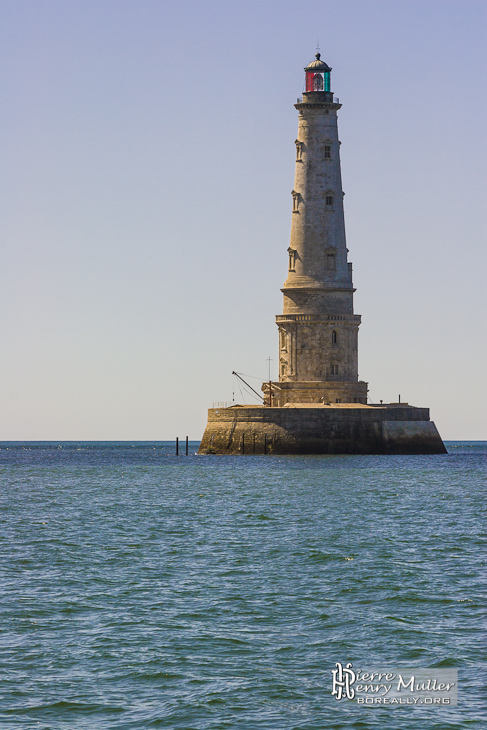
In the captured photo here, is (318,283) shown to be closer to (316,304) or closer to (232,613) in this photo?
(316,304)

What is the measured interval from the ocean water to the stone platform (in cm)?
3361

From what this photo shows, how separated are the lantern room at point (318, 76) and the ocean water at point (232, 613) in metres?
48.2

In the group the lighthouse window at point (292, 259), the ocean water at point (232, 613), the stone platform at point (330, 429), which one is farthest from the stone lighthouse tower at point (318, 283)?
the ocean water at point (232, 613)

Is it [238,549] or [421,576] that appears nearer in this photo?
[421,576]

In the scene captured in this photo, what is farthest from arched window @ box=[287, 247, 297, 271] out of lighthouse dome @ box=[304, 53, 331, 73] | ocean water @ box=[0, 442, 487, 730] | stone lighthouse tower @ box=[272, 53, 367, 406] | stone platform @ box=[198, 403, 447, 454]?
ocean water @ box=[0, 442, 487, 730]

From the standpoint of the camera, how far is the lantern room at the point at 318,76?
82.7 m

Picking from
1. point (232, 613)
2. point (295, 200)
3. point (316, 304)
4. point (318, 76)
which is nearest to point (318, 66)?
point (318, 76)

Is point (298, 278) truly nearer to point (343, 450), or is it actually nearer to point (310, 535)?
point (343, 450)

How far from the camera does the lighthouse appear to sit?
8050cm

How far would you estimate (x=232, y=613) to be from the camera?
20.5 m

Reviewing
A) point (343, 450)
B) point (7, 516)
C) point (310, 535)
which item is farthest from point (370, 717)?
point (343, 450)

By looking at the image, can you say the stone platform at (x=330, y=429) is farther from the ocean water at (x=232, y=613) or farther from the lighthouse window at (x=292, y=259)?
the ocean water at (x=232, y=613)

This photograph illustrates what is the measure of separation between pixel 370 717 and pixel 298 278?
67619 mm

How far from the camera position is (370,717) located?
1460cm
